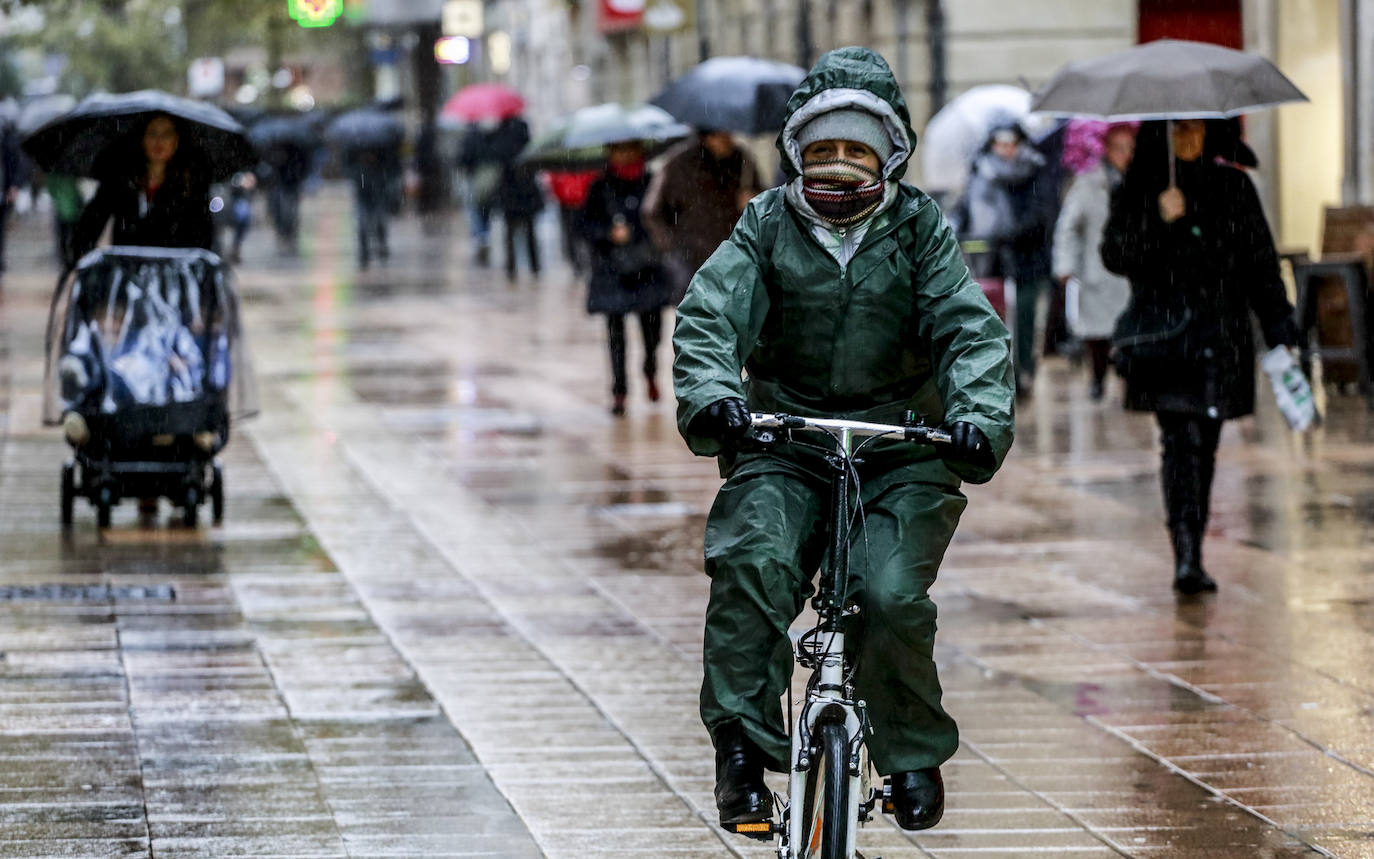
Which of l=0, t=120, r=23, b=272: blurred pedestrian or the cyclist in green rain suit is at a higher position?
the cyclist in green rain suit

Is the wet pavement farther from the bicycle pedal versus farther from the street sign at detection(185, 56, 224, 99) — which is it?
the street sign at detection(185, 56, 224, 99)

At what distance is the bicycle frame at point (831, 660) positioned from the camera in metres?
4.74

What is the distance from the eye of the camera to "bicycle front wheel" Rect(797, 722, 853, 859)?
461cm

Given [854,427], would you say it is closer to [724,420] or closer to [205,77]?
[724,420]

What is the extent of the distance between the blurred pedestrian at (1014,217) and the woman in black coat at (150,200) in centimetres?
667

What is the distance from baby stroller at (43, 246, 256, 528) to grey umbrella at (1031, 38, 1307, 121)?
345cm

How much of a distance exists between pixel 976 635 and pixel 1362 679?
132 cm

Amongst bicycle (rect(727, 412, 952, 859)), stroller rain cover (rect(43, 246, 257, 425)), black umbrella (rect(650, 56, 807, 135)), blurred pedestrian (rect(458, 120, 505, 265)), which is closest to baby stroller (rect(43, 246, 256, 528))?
stroller rain cover (rect(43, 246, 257, 425))

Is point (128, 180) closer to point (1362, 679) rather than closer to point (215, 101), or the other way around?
point (1362, 679)

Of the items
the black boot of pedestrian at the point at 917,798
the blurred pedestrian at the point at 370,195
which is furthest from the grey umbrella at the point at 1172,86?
the blurred pedestrian at the point at 370,195

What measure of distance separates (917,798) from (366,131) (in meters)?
31.0

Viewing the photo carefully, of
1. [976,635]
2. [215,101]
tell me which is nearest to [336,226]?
[215,101]

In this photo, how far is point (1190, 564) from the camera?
900 cm

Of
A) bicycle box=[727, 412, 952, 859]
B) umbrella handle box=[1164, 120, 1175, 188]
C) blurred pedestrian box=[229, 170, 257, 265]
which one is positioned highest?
umbrella handle box=[1164, 120, 1175, 188]
